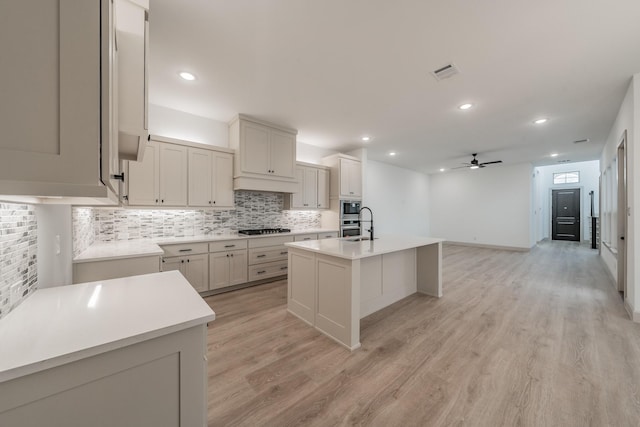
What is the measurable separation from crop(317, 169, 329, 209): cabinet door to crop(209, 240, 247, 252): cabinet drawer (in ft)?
6.36

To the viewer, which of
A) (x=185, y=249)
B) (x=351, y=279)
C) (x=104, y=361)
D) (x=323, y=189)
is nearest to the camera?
(x=104, y=361)

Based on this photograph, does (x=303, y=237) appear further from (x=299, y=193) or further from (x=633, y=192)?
(x=633, y=192)

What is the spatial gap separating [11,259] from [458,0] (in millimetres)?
2955

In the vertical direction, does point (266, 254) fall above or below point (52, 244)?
below

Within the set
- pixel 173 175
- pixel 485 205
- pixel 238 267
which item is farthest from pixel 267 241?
pixel 485 205

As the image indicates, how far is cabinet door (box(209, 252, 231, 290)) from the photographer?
345 centimetres

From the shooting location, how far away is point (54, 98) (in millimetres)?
632

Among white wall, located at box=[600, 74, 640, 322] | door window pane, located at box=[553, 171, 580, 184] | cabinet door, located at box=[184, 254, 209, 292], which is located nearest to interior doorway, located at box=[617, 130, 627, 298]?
white wall, located at box=[600, 74, 640, 322]

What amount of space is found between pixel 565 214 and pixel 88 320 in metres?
13.5

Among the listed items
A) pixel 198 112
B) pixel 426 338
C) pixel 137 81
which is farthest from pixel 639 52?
pixel 198 112

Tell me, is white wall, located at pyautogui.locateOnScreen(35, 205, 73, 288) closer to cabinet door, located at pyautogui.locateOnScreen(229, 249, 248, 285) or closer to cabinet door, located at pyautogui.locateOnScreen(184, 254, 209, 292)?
cabinet door, located at pyautogui.locateOnScreen(184, 254, 209, 292)

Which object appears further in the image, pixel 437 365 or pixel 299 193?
pixel 299 193

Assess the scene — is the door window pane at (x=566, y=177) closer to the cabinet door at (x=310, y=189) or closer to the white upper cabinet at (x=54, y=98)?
the cabinet door at (x=310, y=189)

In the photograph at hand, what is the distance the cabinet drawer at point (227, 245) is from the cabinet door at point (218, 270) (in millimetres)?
63
